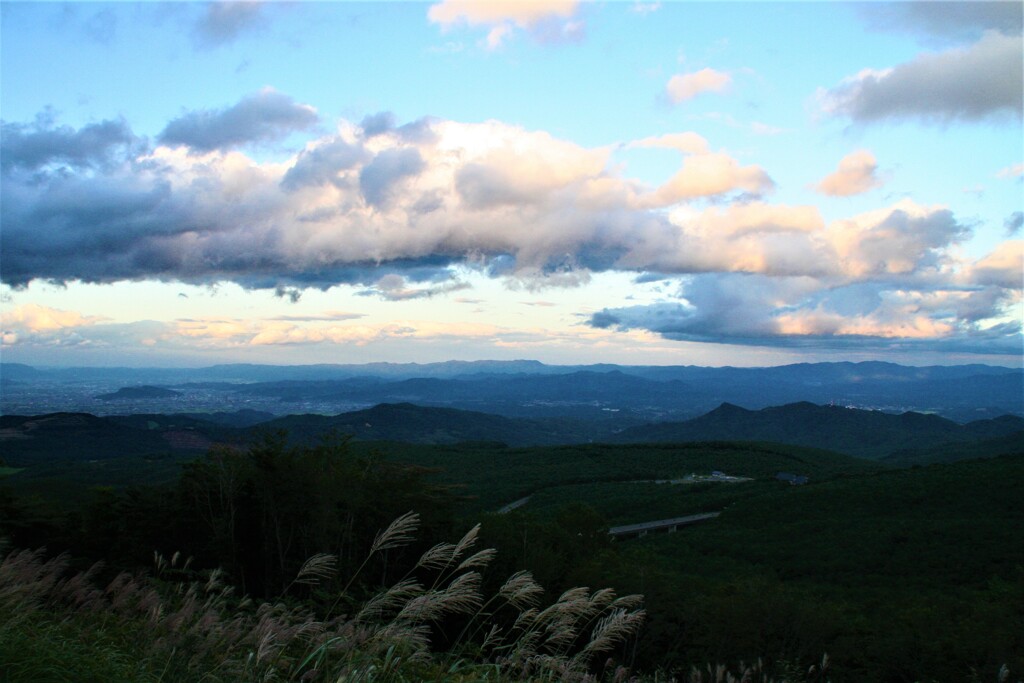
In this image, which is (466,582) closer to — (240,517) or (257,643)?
(257,643)

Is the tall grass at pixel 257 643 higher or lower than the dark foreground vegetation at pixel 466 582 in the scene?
higher

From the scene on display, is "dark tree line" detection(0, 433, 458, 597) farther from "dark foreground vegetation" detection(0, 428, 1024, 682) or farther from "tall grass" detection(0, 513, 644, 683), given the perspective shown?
"tall grass" detection(0, 513, 644, 683)

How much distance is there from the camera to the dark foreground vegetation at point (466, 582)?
5949 mm

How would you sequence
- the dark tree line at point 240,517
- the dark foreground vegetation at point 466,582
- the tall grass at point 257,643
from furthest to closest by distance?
1. the dark tree line at point 240,517
2. the dark foreground vegetation at point 466,582
3. the tall grass at point 257,643

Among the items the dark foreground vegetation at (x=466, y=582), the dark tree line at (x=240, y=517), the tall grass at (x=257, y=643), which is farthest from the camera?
the dark tree line at (x=240, y=517)

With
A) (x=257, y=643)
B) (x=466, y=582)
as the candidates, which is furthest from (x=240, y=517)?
(x=466, y=582)

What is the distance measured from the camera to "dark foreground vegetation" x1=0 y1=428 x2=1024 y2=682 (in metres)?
5.95

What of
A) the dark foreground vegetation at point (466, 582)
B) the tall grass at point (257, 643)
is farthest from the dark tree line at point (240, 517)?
the tall grass at point (257, 643)

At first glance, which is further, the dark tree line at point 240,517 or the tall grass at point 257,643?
the dark tree line at point 240,517

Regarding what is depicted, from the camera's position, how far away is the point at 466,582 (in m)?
6.29

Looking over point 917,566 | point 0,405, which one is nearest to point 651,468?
point 917,566

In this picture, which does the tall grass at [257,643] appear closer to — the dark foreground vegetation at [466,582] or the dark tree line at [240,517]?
the dark foreground vegetation at [466,582]

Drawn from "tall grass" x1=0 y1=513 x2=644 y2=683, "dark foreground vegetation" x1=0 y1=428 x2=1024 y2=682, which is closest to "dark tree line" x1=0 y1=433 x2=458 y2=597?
"dark foreground vegetation" x1=0 y1=428 x2=1024 y2=682

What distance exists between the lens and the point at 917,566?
37.8 m
